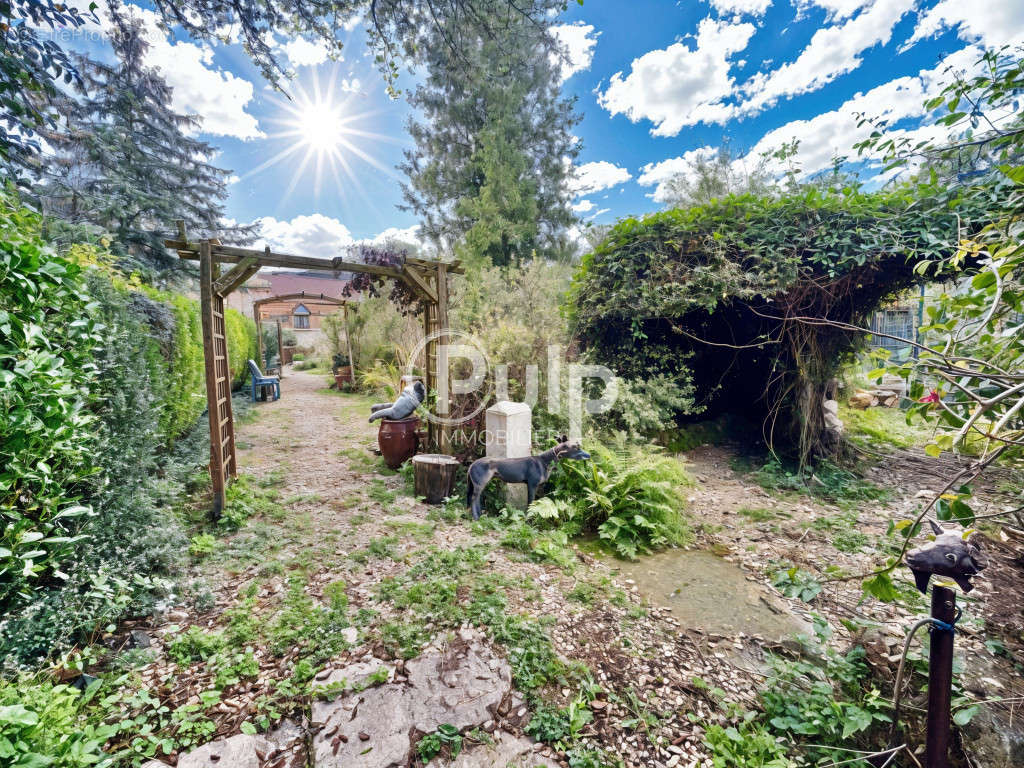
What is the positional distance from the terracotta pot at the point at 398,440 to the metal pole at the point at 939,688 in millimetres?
4851

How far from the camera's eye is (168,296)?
4.81 m

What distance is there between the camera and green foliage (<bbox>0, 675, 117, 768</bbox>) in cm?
112

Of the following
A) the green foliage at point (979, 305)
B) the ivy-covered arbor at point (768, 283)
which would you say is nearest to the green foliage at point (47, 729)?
the green foliage at point (979, 305)

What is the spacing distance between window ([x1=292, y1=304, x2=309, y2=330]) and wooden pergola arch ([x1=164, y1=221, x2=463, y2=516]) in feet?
77.0

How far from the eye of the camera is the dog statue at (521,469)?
3850 mm

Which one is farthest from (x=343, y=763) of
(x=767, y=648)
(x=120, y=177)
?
(x=120, y=177)

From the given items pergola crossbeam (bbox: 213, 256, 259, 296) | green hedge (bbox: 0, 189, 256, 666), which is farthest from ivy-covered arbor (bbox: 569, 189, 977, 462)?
green hedge (bbox: 0, 189, 256, 666)

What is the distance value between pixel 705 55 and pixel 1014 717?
856 cm

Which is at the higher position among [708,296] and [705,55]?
[705,55]

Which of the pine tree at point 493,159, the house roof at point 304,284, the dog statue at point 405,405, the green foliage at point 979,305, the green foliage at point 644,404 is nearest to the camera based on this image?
A: the green foliage at point 979,305

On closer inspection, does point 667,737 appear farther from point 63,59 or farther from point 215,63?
point 63,59

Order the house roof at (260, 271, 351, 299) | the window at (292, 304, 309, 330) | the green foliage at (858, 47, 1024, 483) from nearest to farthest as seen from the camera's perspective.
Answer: the green foliage at (858, 47, 1024, 483) → the window at (292, 304, 309, 330) → the house roof at (260, 271, 351, 299)

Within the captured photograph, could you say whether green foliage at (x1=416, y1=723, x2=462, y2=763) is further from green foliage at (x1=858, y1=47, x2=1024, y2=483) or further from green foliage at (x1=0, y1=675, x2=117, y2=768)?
green foliage at (x1=858, y1=47, x2=1024, y2=483)

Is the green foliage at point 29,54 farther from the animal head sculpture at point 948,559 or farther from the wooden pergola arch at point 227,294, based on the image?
the animal head sculpture at point 948,559
